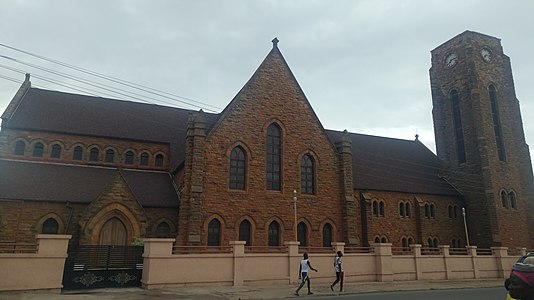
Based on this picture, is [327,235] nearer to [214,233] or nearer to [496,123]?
[214,233]

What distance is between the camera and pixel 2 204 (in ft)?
72.9

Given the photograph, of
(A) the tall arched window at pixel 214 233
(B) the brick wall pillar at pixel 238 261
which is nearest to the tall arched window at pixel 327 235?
(A) the tall arched window at pixel 214 233

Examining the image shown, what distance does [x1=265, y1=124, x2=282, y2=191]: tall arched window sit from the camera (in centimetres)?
2692

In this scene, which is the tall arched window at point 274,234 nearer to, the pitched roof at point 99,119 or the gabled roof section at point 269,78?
the gabled roof section at point 269,78

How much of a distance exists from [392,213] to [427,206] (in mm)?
4422

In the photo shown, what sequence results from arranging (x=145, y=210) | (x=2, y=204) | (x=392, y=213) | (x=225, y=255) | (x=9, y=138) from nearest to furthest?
(x=225, y=255) < (x=2, y=204) < (x=145, y=210) < (x=9, y=138) < (x=392, y=213)

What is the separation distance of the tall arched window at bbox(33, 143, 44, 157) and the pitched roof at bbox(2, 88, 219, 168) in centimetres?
111

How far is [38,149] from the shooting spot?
28016 millimetres

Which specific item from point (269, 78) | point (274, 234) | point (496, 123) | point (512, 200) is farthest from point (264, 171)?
point (496, 123)

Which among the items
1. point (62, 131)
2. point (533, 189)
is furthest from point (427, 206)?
point (62, 131)

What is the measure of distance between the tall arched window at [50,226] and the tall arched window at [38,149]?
680 centimetres

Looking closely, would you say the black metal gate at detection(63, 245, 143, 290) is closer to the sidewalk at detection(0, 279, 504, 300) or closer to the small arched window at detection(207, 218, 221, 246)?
the sidewalk at detection(0, 279, 504, 300)

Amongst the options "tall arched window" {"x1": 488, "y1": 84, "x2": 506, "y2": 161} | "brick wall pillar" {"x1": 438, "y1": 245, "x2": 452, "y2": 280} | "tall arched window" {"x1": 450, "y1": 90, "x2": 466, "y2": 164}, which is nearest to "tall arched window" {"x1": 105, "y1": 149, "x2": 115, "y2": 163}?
"brick wall pillar" {"x1": 438, "y1": 245, "x2": 452, "y2": 280}

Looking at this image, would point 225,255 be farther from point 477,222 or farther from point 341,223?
point 477,222
